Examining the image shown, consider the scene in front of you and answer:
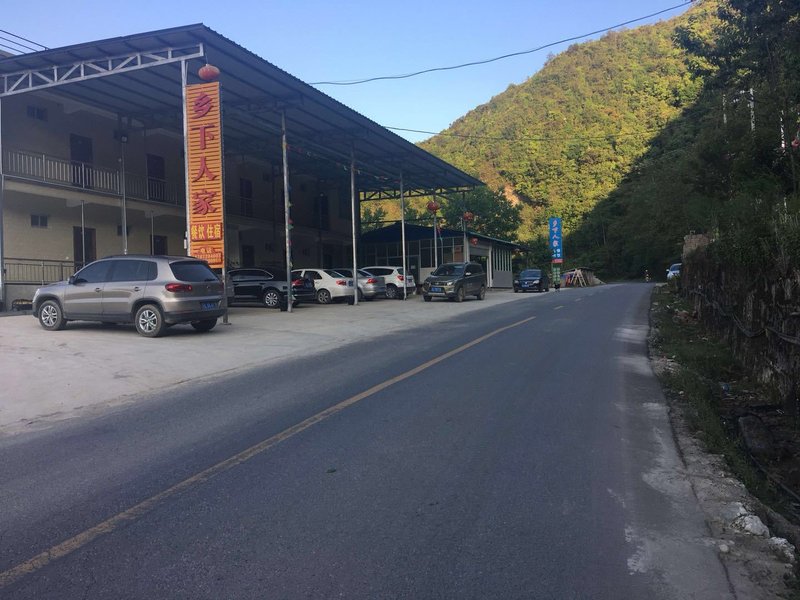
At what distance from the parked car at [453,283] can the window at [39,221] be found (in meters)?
15.4

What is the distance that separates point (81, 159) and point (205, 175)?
31.2 feet

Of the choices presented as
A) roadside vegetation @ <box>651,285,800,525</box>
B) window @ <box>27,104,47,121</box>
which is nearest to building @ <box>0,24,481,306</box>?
window @ <box>27,104,47,121</box>

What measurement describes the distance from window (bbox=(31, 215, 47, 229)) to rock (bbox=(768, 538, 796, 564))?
77.2 feet

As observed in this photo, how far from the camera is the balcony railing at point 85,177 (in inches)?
780

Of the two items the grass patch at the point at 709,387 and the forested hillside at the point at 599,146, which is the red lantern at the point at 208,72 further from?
the forested hillside at the point at 599,146

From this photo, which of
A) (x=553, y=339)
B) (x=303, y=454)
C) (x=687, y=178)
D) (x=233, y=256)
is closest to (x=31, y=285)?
(x=233, y=256)

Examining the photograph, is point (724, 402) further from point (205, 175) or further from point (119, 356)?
point (205, 175)

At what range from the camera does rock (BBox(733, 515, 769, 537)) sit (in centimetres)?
374

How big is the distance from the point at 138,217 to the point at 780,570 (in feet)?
85.4

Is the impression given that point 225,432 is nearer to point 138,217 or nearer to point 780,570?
point 780,570

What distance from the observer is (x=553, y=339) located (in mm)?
12641

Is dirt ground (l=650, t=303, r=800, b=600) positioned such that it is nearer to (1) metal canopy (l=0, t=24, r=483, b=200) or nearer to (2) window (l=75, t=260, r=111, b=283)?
(2) window (l=75, t=260, r=111, b=283)

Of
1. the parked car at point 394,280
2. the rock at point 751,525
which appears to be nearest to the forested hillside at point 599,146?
the parked car at point 394,280

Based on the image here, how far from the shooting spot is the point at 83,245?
2236 cm
